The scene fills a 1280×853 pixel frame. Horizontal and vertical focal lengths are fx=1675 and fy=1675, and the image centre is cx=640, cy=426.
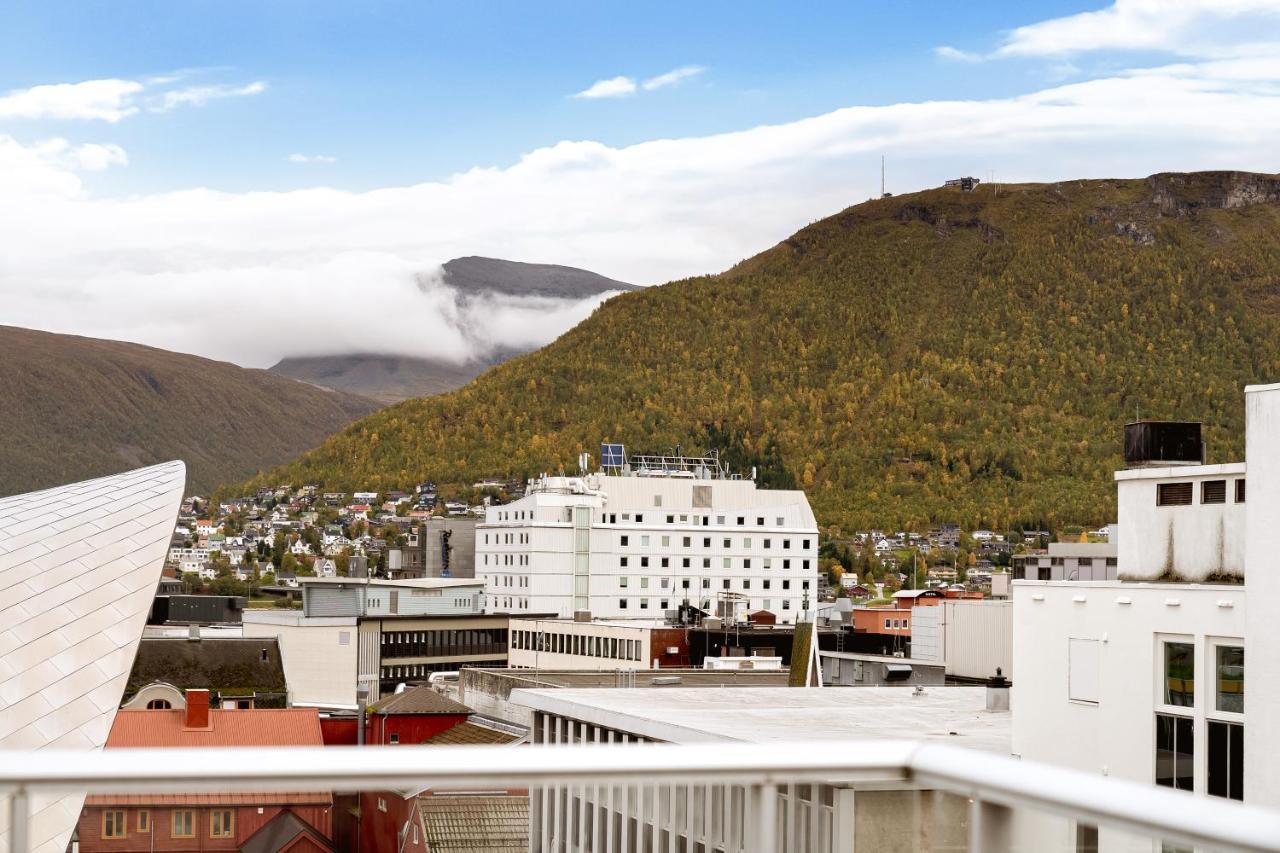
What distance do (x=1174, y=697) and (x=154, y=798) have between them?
52.8 ft

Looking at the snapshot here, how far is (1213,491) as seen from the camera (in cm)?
1942

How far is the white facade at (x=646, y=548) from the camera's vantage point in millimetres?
107250

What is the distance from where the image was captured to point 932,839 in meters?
3.91

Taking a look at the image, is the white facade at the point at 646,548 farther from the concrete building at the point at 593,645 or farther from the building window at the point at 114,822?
the building window at the point at 114,822

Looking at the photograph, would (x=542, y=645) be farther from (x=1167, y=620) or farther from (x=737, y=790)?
Answer: (x=737, y=790)

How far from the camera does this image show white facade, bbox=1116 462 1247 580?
61.5ft

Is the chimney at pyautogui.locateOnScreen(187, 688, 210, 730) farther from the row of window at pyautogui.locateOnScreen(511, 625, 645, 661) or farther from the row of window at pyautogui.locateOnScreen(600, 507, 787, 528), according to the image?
the row of window at pyautogui.locateOnScreen(600, 507, 787, 528)

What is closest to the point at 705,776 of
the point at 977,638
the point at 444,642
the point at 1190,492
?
the point at 1190,492

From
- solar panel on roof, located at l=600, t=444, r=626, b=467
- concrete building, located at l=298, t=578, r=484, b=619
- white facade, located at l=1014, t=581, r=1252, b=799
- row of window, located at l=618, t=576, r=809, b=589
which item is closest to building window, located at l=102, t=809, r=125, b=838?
white facade, located at l=1014, t=581, r=1252, b=799

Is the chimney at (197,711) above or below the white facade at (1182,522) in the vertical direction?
below

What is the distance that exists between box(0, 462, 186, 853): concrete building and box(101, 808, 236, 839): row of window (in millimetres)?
25289

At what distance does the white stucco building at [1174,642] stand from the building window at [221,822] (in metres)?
13.9

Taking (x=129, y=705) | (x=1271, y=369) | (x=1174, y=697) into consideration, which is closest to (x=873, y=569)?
(x=1271, y=369)

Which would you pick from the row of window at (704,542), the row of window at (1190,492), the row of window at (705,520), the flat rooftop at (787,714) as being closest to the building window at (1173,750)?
the row of window at (1190,492)
